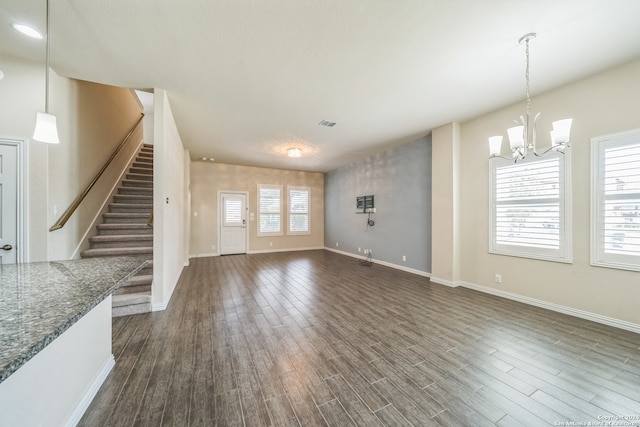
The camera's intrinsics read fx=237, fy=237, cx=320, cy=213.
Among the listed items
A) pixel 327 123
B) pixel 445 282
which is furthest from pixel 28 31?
pixel 445 282

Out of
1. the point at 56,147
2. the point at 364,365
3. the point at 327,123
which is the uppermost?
the point at 327,123

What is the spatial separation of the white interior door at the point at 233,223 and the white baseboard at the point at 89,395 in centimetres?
533

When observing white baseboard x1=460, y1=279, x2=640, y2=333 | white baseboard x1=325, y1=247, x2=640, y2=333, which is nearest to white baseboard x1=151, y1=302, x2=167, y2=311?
white baseboard x1=325, y1=247, x2=640, y2=333

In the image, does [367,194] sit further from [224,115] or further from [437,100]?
[224,115]

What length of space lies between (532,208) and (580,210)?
0.48 meters

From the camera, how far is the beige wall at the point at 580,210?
2561 mm

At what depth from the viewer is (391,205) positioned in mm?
5777

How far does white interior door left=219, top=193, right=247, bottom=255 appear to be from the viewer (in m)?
7.18

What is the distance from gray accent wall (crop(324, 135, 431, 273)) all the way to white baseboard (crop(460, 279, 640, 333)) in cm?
118

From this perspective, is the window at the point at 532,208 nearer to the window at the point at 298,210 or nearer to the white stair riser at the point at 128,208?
the window at the point at 298,210

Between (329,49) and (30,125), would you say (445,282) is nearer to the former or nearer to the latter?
(329,49)

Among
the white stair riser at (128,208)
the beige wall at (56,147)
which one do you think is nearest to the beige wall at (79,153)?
the beige wall at (56,147)

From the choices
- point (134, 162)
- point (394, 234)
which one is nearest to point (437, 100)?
point (394, 234)

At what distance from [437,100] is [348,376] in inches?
138
